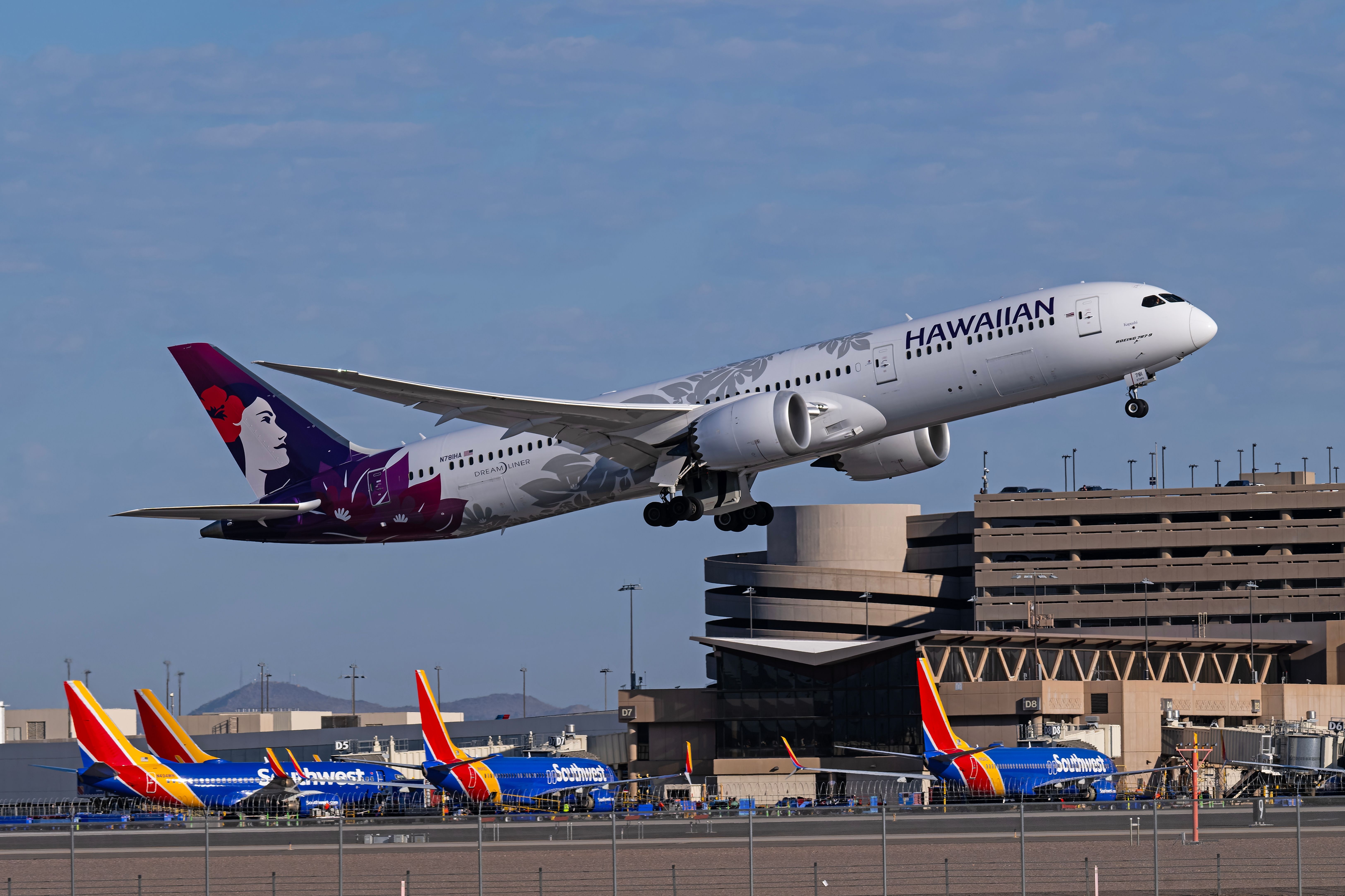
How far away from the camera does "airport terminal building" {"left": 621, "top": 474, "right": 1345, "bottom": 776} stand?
108125 mm

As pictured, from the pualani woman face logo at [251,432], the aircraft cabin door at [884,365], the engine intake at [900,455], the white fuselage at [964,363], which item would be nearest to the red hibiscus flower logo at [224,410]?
the pualani woman face logo at [251,432]

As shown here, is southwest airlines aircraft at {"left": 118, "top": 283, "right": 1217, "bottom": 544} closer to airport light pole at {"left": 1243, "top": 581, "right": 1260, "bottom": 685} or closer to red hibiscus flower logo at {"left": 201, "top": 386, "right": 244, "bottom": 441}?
red hibiscus flower logo at {"left": 201, "top": 386, "right": 244, "bottom": 441}

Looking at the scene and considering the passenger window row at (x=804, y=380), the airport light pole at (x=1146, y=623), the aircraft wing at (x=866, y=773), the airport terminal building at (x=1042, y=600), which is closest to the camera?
the passenger window row at (x=804, y=380)

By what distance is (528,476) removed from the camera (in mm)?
49281

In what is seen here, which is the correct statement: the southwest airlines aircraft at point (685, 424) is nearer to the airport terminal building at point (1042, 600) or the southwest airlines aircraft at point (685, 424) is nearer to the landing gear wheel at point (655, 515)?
the landing gear wheel at point (655, 515)

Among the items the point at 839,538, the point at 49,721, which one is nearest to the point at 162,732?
the point at 49,721

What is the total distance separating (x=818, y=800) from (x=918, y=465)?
85.4 ft

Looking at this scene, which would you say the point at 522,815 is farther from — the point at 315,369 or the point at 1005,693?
the point at 1005,693

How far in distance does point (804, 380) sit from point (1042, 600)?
12923 cm

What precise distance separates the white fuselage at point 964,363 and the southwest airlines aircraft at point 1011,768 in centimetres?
2359

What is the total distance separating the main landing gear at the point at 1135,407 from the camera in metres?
43.1

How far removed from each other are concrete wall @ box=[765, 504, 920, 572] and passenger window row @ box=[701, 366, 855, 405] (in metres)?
128

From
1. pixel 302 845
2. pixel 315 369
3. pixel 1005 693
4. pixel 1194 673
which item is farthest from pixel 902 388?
pixel 1194 673

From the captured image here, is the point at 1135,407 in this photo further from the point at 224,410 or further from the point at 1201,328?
the point at 224,410
